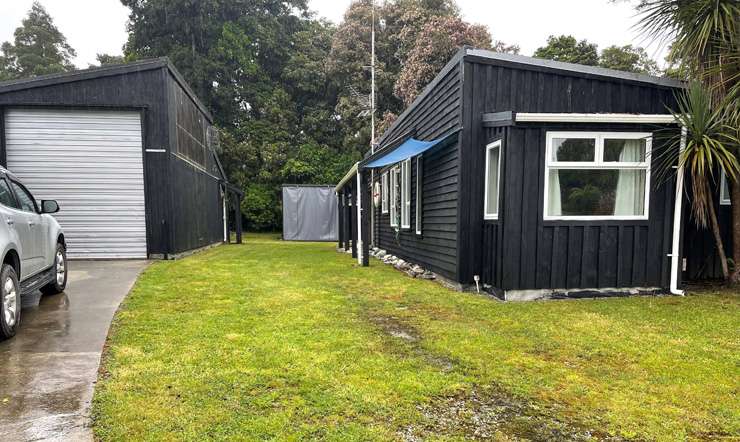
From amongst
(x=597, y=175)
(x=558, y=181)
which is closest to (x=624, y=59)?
(x=597, y=175)

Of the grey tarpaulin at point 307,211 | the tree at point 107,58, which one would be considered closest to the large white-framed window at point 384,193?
the grey tarpaulin at point 307,211

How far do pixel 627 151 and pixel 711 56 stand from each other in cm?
171

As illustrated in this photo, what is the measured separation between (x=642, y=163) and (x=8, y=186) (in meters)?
7.29

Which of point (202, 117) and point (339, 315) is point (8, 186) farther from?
point (202, 117)

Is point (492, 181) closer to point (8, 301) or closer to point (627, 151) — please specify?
point (627, 151)

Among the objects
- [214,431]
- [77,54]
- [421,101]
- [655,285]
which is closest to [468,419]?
[214,431]

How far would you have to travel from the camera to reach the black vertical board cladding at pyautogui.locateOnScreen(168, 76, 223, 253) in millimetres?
10375

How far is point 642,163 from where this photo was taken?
564 cm

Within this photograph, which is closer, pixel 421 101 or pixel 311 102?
pixel 421 101

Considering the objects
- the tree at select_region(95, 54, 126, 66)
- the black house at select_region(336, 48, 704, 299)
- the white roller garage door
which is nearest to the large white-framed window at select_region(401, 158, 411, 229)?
the black house at select_region(336, 48, 704, 299)

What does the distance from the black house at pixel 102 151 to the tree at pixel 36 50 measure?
2784 centimetres

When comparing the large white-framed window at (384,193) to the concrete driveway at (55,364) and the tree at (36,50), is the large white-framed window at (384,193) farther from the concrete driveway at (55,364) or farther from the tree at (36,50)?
the tree at (36,50)

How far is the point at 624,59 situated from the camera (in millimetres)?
22016

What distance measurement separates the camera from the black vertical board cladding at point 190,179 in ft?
34.0
